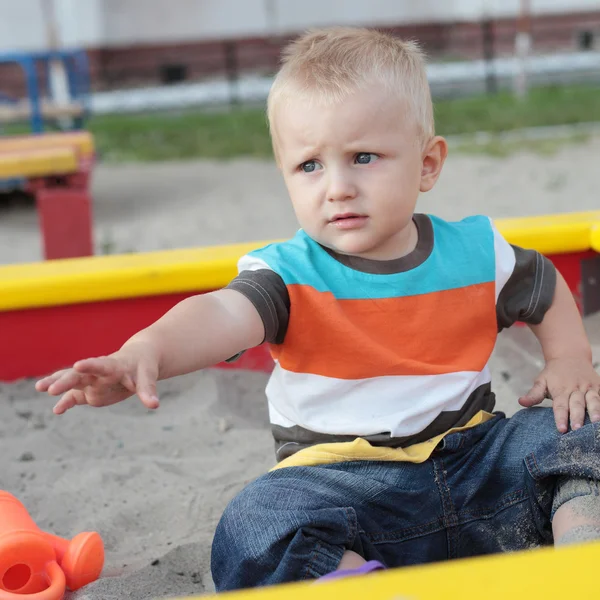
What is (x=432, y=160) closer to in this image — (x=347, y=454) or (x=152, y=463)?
(x=347, y=454)

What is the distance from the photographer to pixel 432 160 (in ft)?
3.72

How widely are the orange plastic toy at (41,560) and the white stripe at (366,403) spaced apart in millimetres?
284

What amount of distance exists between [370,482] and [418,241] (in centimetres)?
31

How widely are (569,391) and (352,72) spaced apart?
468 millimetres

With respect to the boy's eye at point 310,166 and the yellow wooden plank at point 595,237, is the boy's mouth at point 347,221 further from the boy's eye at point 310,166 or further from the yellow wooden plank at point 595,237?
the yellow wooden plank at point 595,237

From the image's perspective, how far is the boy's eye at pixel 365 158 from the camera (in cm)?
104

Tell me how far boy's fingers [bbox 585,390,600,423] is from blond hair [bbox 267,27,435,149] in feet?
1.20

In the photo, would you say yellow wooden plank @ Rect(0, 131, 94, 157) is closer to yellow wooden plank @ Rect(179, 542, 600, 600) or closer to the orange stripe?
the orange stripe

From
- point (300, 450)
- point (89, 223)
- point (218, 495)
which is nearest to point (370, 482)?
point (300, 450)

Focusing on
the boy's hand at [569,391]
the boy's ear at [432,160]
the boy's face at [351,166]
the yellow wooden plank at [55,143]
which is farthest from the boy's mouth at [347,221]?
the yellow wooden plank at [55,143]

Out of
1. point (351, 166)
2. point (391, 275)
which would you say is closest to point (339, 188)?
point (351, 166)

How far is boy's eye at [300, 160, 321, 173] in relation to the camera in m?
1.05

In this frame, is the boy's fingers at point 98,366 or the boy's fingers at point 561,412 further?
the boy's fingers at point 561,412

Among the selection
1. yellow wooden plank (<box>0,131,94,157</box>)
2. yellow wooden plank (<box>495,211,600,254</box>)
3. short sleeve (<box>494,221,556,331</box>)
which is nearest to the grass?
yellow wooden plank (<box>0,131,94,157</box>)
